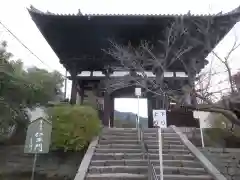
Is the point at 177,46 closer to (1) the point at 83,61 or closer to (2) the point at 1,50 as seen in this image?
(1) the point at 83,61

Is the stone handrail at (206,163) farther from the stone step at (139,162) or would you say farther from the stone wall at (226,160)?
the stone wall at (226,160)

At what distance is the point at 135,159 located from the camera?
290 inches

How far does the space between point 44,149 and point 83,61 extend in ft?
22.1

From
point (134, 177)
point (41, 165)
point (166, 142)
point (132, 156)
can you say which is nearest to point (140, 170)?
point (134, 177)

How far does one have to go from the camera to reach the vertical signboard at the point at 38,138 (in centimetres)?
624

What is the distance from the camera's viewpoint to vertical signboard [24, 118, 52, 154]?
20.5 feet

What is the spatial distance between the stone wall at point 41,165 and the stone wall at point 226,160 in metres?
4.45

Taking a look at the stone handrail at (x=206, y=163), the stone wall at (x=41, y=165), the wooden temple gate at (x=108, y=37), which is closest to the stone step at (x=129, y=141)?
the stone handrail at (x=206, y=163)

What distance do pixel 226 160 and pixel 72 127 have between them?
5.25 meters

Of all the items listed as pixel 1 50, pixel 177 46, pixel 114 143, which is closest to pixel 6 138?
pixel 1 50

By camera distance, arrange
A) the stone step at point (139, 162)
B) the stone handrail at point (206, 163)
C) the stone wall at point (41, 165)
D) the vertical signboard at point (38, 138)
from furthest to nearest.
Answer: the stone wall at point (41, 165), the stone step at point (139, 162), the vertical signboard at point (38, 138), the stone handrail at point (206, 163)

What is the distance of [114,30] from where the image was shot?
34.3 ft

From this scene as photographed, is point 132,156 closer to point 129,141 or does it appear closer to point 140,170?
point 140,170

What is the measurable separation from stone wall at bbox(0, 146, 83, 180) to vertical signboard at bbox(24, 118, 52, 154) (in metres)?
1.49
